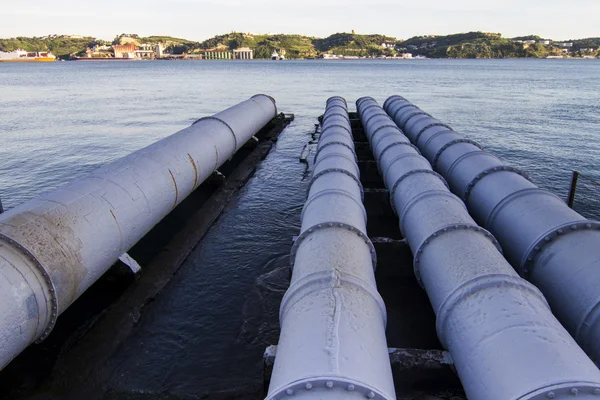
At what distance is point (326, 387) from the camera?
4.49m

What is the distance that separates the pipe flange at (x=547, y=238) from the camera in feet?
26.7

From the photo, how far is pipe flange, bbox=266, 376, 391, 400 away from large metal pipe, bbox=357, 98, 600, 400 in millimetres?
1711

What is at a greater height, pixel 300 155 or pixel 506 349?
pixel 506 349

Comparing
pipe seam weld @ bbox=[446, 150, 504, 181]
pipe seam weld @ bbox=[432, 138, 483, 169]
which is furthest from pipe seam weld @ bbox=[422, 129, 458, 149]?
pipe seam weld @ bbox=[446, 150, 504, 181]

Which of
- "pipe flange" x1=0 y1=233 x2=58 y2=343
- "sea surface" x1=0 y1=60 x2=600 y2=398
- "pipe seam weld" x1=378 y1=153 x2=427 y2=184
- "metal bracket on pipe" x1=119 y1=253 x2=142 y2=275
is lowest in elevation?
"sea surface" x1=0 y1=60 x2=600 y2=398

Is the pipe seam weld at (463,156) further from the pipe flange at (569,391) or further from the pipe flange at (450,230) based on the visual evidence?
the pipe flange at (569,391)

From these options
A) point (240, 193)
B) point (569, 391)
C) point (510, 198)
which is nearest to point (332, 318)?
point (569, 391)

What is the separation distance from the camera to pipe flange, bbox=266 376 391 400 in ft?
14.7

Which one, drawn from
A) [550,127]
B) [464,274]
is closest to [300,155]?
[464,274]

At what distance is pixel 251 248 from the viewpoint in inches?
554

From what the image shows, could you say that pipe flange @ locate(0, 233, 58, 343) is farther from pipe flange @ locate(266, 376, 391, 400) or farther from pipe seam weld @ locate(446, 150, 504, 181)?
pipe seam weld @ locate(446, 150, 504, 181)

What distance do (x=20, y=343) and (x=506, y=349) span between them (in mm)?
7822

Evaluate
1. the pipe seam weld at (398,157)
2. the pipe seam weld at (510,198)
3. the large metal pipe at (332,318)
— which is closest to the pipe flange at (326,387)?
the large metal pipe at (332,318)

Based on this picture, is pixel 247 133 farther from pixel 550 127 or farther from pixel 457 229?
pixel 550 127
